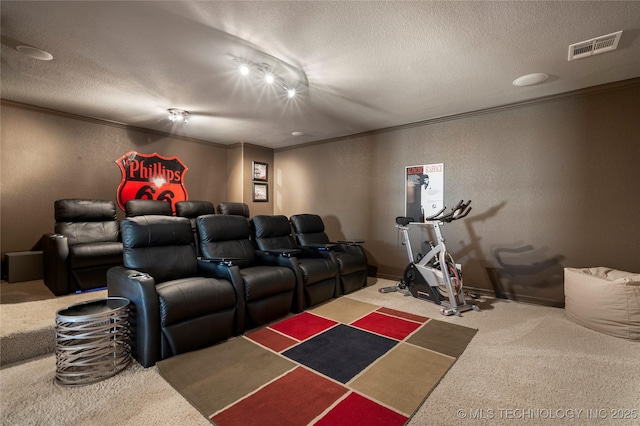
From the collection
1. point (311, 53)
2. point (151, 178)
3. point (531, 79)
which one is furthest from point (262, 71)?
point (151, 178)

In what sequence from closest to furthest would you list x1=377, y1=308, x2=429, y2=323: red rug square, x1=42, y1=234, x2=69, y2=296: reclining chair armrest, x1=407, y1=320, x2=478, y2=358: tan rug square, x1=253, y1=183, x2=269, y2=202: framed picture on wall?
x1=407, y1=320, x2=478, y2=358: tan rug square < x1=377, y1=308, x2=429, y2=323: red rug square < x1=42, y1=234, x2=69, y2=296: reclining chair armrest < x1=253, y1=183, x2=269, y2=202: framed picture on wall

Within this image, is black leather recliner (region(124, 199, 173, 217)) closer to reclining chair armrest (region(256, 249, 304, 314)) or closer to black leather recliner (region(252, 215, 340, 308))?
black leather recliner (region(252, 215, 340, 308))

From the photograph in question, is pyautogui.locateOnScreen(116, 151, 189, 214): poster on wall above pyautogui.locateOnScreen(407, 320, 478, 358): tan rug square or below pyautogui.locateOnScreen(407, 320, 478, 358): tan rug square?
above

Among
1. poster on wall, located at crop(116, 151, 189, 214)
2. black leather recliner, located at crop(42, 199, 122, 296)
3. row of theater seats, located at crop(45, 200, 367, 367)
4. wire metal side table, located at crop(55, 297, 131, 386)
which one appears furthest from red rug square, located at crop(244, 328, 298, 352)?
poster on wall, located at crop(116, 151, 189, 214)

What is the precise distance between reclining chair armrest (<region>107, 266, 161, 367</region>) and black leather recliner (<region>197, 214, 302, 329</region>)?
0.67 meters

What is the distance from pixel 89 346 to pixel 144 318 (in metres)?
0.34

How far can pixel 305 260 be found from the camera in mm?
3529

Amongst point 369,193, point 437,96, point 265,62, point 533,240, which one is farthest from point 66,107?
point 533,240

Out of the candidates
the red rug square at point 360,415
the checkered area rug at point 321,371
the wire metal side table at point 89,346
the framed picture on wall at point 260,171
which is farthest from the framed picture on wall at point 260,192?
the red rug square at point 360,415

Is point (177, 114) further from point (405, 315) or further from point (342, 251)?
point (405, 315)

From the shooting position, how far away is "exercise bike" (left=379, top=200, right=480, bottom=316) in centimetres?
325

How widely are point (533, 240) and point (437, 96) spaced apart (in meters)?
2.14

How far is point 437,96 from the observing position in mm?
3414

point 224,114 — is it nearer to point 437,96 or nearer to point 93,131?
point 93,131
